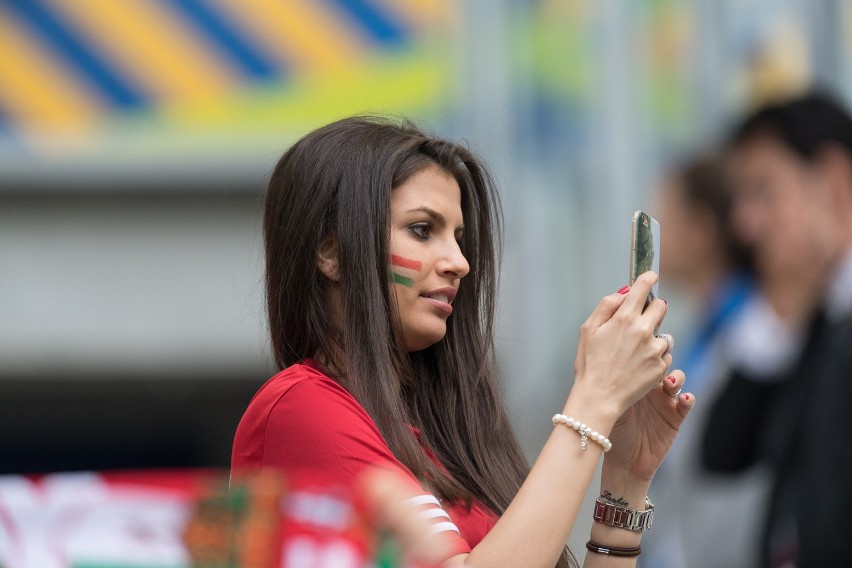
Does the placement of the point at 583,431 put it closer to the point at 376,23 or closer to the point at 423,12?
the point at 423,12

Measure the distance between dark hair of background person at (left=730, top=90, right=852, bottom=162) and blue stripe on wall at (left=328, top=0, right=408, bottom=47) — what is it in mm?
3377

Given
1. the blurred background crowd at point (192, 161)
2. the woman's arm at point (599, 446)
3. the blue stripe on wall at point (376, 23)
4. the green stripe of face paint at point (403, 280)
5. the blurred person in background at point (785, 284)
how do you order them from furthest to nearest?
the blue stripe on wall at point (376, 23)
the blurred background crowd at point (192, 161)
the blurred person in background at point (785, 284)
the green stripe of face paint at point (403, 280)
the woman's arm at point (599, 446)

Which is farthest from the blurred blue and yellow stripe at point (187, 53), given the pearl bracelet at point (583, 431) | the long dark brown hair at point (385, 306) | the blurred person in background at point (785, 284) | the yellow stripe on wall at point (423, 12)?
the pearl bracelet at point (583, 431)

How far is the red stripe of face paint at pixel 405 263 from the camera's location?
246cm

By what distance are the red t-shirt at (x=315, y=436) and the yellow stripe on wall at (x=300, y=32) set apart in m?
5.91

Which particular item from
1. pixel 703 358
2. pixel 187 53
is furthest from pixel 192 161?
pixel 703 358

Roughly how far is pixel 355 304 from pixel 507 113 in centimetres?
488

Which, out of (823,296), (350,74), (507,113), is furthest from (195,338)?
(823,296)

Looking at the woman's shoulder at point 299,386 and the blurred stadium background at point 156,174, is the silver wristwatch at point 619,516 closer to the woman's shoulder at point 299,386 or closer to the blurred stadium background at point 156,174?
the woman's shoulder at point 299,386

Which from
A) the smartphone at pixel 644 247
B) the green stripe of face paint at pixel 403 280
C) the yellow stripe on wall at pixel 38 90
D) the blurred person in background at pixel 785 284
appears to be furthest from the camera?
the yellow stripe on wall at pixel 38 90

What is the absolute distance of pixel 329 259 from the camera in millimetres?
2502

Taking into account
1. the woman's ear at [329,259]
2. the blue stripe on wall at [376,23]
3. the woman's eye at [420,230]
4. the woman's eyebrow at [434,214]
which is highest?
the blue stripe on wall at [376,23]

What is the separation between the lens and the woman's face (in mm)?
2467

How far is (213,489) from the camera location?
65.0 inches
